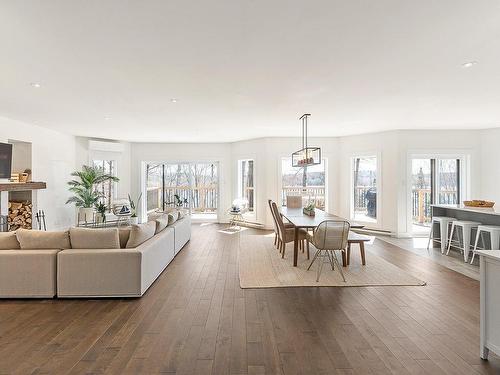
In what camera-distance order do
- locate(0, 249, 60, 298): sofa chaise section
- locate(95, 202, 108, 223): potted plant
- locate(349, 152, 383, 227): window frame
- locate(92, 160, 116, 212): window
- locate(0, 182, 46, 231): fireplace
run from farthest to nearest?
locate(92, 160, 116, 212): window, locate(95, 202, 108, 223): potted plant, locate(349, 152, 383, 227): window frame, locate(0, 182, 46, 231): fireplace, locate(0, 249, 60, 298): sofa chaise section

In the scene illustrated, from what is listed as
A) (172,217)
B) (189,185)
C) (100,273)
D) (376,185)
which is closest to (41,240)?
(100,273)

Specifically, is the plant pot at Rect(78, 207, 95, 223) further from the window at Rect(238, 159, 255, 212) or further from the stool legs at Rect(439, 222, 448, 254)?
the stool legs at Rect(439, 222, 448, 254)

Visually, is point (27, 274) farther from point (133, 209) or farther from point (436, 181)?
point (436, 181)

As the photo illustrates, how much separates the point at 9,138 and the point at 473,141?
34.2ft

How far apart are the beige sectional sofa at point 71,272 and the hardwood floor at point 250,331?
13 centimetres

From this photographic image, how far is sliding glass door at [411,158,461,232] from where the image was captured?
7.30 m

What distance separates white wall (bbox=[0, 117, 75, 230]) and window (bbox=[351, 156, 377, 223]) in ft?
25.7

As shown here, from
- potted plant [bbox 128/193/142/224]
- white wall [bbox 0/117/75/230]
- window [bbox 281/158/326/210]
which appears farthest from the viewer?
window [bbox 281/158/326/210]

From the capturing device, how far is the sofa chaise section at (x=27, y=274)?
11.0 feet

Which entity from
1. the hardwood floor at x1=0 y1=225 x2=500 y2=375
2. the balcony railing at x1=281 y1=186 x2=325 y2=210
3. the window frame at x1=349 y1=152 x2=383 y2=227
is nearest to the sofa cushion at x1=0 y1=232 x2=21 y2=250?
the hardwood floor at x1=0 y1=225 x2=500 y2=375

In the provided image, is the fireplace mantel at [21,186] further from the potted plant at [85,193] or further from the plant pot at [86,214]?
the plant pot at [86,214]

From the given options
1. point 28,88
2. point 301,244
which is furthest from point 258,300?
point 28,88

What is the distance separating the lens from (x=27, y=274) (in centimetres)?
337

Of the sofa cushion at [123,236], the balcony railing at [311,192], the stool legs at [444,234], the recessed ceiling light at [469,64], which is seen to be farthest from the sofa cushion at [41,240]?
the stool legs at [444,234]
